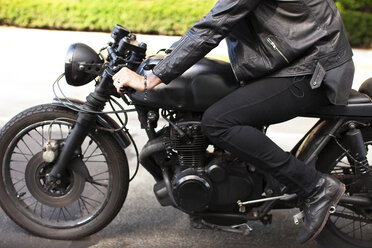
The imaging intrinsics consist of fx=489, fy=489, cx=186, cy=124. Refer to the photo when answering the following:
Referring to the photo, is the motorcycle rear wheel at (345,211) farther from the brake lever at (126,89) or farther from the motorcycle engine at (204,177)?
the brake lever at (126,89)

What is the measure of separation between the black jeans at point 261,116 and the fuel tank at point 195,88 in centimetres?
8

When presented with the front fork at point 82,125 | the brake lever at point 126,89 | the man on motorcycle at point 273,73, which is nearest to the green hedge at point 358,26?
the man on motorcycle at point 273,73

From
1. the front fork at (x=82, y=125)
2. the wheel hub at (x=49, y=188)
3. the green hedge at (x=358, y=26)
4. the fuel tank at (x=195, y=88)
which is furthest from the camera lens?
the green hedge at (x=358, y=26)

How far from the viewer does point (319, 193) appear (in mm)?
2889

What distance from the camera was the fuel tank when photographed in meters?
2.82

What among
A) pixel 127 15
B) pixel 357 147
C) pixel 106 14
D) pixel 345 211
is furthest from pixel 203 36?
pixel 106 14

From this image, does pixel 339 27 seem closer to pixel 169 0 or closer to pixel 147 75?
pixel 147 75

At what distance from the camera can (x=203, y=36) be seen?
258cm

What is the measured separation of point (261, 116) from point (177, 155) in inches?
24.5

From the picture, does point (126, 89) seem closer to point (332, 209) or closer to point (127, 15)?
point (332, 209)

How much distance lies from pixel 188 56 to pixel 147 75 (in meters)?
0.28

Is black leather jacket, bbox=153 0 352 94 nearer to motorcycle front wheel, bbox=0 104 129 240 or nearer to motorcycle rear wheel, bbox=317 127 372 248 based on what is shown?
motorcycle rear wheel, bbox=317 127 372 248

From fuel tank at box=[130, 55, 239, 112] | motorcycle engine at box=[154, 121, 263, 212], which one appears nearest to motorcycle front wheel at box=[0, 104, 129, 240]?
motorcycle engine at box=[154, 121, 263, 212]

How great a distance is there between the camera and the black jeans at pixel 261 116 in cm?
273
